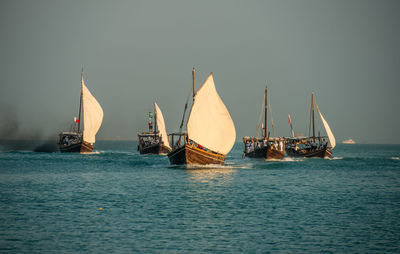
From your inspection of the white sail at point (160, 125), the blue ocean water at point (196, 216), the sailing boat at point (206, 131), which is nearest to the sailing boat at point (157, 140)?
the white sail at point (160, 125)

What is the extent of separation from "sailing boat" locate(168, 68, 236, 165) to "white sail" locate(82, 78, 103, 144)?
48.3 meters

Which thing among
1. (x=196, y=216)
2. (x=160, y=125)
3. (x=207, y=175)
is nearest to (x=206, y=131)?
(x=207, y=175)

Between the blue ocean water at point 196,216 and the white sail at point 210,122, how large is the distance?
41.3 feet

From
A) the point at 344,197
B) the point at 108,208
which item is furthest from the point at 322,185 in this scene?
the point at 108,208

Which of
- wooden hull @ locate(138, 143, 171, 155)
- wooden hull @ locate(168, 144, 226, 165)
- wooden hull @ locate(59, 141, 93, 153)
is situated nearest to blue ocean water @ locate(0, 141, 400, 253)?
wooden hull @ locate(168, 144, 226, 165)

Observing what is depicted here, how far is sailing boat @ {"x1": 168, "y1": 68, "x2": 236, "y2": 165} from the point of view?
56938 mm

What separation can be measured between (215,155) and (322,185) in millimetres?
18325

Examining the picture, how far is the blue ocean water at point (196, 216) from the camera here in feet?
67.5

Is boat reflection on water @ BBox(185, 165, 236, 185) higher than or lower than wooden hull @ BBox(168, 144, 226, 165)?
lower

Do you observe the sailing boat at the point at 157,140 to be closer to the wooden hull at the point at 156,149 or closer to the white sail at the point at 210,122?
the wooden hull at the point at 156,149

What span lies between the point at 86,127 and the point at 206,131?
5260cm

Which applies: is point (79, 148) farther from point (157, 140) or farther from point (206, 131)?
point (206, 131)

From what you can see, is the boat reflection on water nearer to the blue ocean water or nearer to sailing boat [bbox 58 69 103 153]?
the blue ocean water

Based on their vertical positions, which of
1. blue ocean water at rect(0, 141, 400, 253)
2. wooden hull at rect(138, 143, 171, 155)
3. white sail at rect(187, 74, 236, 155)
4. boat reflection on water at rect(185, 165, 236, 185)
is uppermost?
white sail at rect(187, 74, 236, 155)
